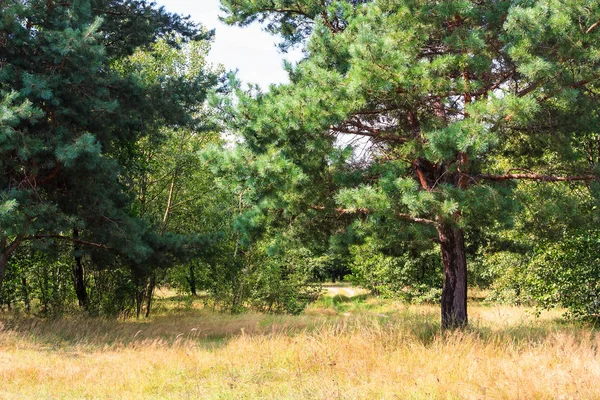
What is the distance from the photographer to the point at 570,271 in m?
11.6

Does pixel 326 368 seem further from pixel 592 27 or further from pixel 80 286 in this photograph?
pixel 80 286

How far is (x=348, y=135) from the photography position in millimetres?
Result: 9141

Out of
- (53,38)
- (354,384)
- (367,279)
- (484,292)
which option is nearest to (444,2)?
(354,384)

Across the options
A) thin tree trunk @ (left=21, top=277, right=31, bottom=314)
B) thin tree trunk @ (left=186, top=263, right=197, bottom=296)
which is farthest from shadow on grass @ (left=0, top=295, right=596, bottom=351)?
thin tree trunk @ (left=186, top=263, right=197, bottom=296)

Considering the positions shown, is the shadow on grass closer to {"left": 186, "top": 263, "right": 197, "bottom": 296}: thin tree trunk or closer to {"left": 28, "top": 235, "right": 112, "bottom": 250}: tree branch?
{"left": 28, "top": 235, "right": 112, "bottom": 250}: tree branch

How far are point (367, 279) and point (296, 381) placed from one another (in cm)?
1971

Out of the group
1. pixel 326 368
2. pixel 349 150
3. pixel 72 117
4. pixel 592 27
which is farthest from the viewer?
pixel 72 117

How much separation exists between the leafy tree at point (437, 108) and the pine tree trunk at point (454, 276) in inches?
0.9

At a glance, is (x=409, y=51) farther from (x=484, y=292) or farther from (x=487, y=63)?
(x=484, y=292)

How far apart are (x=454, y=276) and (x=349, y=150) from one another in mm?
3326

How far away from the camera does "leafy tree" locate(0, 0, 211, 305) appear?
924 centimetres

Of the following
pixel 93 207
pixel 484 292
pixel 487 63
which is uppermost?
pixel 487 63

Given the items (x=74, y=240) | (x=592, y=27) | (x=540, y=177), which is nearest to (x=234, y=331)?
(x=74, y=240)

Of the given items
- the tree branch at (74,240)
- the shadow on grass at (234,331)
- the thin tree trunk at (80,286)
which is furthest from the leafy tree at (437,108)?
the thin tree trunk at (80,286)
